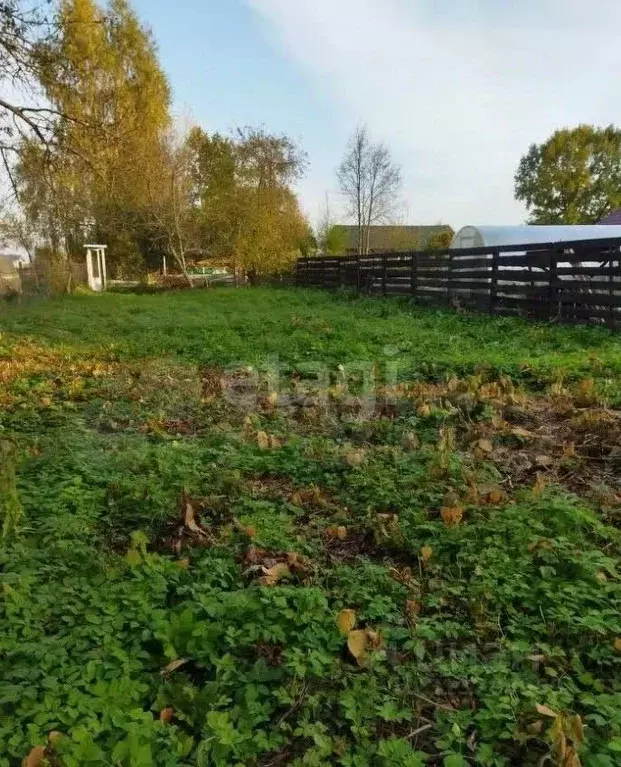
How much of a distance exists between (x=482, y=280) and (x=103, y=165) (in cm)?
710

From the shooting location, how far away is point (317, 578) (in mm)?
2352

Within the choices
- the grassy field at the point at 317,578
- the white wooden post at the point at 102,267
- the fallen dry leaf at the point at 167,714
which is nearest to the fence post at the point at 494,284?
the grassy field at the point at 317,578

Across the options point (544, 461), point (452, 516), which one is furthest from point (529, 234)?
point (452, 516)

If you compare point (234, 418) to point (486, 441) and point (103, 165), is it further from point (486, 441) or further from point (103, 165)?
point (103, 165)

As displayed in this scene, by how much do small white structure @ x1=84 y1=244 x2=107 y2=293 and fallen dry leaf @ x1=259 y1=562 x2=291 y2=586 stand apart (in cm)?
2662

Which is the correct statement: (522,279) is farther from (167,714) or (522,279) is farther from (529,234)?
(167,714)

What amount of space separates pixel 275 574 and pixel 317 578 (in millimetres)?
173

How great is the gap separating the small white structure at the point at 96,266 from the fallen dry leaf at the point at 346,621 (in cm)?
2705

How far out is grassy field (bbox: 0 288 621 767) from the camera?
162cm

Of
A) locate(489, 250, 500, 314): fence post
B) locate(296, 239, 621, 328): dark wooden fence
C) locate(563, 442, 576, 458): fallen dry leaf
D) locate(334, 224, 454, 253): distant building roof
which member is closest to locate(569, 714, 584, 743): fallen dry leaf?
locate(563, 442, 576, 458): fallen dry leaf

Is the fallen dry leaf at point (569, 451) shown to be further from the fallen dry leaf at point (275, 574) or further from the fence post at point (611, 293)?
the fence post at point (611, 293)

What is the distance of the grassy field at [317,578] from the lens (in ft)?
5.30

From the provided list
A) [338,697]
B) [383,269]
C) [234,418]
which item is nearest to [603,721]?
[338,697]

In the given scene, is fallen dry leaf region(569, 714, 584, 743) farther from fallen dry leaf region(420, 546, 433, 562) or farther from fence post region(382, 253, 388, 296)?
fence post region(382, 253, 388, 296)
